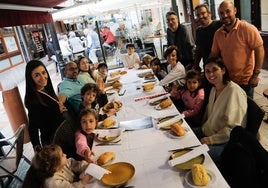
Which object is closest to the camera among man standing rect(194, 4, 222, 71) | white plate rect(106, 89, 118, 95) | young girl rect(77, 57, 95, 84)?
man standing rect(194, 4, 222, 71)

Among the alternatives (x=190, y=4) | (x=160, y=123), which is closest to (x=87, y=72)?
(x=160, y=123)

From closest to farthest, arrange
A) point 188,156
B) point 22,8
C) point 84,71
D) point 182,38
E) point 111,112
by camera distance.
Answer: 1. point 188,156
2. point 111,112
3. point 22,8
4. point 84,71
5. point 182,38

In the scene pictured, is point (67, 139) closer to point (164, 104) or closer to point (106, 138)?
point (106, 138)

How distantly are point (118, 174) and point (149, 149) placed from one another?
35 centimetres

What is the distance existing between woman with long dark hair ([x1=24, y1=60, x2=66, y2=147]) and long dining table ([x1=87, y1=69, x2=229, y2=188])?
1.93 ft

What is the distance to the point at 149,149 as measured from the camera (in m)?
1.81

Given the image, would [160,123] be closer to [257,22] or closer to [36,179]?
[36,179]

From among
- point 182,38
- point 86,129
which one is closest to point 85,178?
point 86,129

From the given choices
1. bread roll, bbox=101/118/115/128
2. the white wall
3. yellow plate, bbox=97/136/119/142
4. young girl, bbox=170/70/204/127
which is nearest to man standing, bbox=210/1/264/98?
young girl, bbox=170/70/204/127

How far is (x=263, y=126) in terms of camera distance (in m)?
3.39

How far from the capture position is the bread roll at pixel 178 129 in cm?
188

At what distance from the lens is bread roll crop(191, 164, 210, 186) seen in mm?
1293

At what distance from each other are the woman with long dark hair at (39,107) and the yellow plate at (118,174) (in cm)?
98

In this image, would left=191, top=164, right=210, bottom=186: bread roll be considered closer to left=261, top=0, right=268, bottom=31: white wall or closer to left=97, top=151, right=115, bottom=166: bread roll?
left=97, top=151, right=115, bottom=166: bread roll
